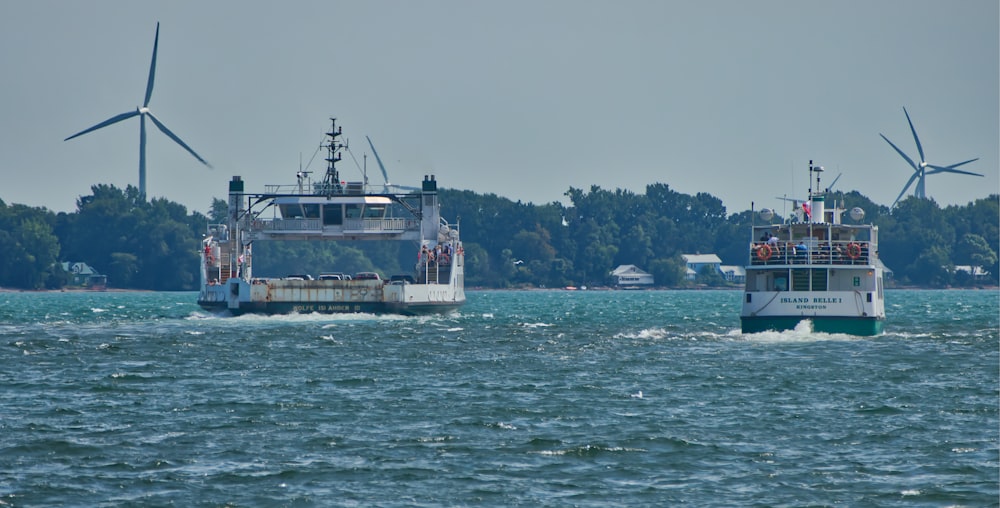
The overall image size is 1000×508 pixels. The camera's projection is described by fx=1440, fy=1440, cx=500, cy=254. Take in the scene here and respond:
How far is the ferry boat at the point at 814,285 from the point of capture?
58.3 m

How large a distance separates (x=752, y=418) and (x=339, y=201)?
188 feet

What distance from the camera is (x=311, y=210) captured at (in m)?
89.6

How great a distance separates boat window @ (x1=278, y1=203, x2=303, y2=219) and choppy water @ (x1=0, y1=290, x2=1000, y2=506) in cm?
3166

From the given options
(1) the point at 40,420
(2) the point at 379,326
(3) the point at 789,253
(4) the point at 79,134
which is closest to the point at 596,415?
(1) the point at 40,420

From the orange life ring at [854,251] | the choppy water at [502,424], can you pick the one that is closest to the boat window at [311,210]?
the choppy water at [502,424]

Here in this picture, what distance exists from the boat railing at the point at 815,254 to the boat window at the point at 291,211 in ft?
→ 125

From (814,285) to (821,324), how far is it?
1609 millimetres

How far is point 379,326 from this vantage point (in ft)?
243

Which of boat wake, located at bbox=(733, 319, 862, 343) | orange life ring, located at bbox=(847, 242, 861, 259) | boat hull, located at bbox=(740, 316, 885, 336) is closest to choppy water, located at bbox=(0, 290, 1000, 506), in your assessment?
boat wake, located at bbox=(733, 319, 862, 343)

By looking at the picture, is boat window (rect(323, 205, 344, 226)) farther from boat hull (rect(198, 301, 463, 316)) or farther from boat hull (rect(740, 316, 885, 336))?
boat hull (rect(740, 316, 885, 336))

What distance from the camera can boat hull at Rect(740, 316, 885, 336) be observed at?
192 ft

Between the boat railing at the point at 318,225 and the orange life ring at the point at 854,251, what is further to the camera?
the boat railing at the point at 318,225

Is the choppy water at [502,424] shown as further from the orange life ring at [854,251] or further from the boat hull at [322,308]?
the boat hull at [322,308]

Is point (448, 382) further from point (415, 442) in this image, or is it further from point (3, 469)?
point (3, 469)
